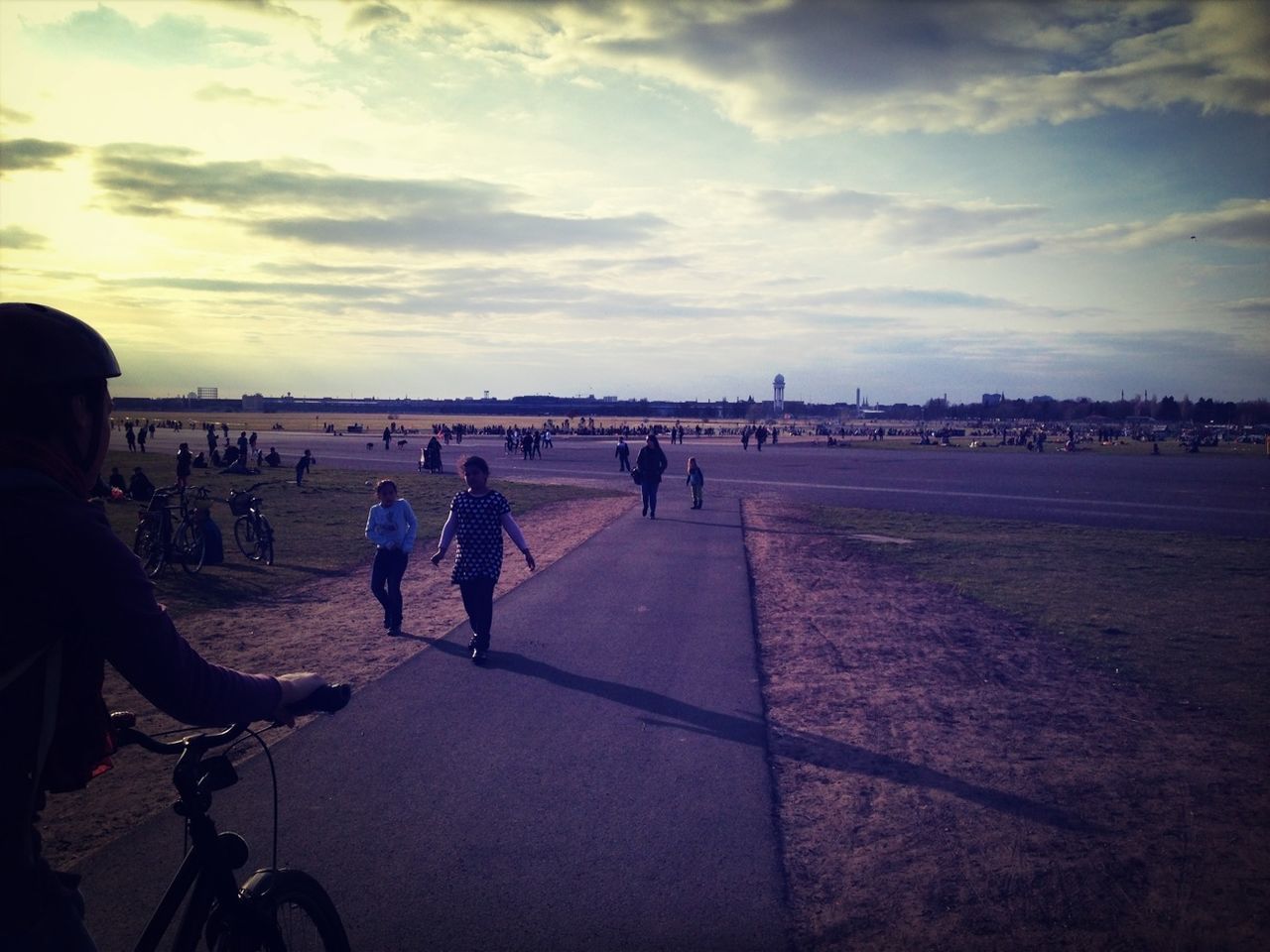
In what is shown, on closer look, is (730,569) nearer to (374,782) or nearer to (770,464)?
(374,782)

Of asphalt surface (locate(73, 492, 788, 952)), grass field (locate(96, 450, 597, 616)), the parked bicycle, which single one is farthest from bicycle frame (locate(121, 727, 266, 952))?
the parked bicycle

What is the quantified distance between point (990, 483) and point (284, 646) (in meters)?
33.1

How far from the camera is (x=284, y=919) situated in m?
2.66

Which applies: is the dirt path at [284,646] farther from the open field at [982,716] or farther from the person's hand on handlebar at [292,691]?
the person's hand on handlebar at [292,691]

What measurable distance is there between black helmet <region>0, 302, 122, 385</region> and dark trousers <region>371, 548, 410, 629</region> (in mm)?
7836

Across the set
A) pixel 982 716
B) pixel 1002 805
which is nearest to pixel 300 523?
pixel 982 716

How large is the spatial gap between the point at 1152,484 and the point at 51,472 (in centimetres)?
4204

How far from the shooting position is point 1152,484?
36.7 metres

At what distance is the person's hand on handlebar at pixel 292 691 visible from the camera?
2395 mm

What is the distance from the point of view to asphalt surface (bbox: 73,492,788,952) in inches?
154

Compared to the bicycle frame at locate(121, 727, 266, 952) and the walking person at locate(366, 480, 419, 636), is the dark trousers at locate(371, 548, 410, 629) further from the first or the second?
the bicycle frame at locate(121, 727, 266, 952)

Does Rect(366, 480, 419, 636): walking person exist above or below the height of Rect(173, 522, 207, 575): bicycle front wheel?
above

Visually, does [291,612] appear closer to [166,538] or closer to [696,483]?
[166,538]

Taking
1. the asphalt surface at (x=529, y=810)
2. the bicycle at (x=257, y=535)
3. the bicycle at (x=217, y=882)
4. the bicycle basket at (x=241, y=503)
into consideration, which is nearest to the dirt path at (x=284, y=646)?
the asphalt surface at (x=529, y=810)
